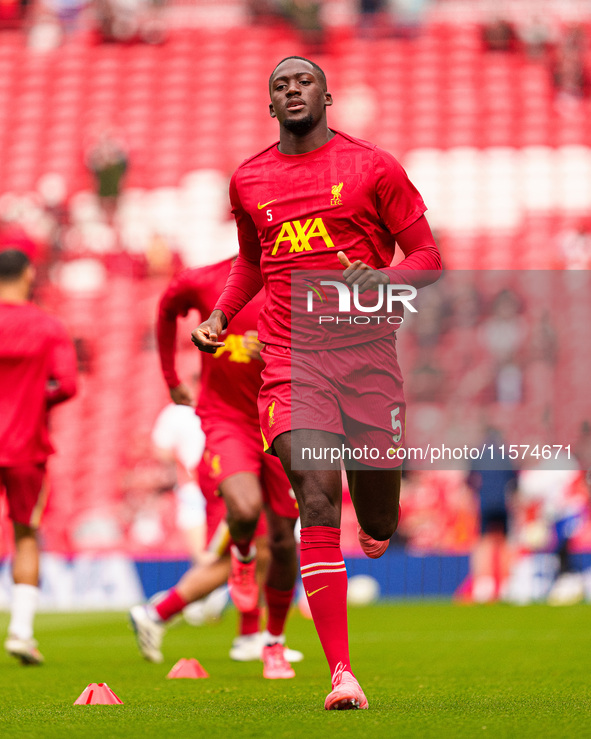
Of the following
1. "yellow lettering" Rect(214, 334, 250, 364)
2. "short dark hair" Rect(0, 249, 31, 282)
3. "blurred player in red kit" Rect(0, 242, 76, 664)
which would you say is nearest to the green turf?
"blurred player in red kit" Rect(0, 242, 76, 664)

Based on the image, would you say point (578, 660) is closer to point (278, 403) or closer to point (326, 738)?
point (278, 403)

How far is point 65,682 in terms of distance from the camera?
227 inches

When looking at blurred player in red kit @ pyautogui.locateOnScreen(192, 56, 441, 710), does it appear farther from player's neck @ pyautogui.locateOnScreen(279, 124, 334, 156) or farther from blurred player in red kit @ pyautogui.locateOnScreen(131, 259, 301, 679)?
blurred player in red kit @ pyautogui.locateOnScreen(131, 259, 301, 679)

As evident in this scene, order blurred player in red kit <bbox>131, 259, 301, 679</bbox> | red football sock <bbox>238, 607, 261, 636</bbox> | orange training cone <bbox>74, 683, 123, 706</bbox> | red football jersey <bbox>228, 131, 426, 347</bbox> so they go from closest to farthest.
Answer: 1. red football jersey <bbox>228, 131, 426, 347</bbox>
2. orange training cone <bbox>74, 683, 123, 706</bbox>
3. blurred player in red kit <bbox>131, 259, 301, 679</bbox>
4. red football sock <bbox>238, 607, 261, 636</bbox>

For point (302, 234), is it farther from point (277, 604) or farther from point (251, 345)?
point (277, 604)

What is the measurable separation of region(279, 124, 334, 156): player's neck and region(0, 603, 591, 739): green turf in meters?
2.02

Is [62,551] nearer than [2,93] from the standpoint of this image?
Yes

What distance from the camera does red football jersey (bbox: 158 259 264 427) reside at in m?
6.38

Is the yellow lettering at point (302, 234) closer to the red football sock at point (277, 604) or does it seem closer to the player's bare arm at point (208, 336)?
the player's bare arm at point (208, 336)

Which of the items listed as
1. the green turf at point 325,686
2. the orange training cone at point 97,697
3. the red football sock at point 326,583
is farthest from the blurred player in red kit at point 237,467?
the red football sock at point 326,583

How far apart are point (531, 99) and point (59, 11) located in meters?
8.84

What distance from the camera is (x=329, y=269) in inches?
177

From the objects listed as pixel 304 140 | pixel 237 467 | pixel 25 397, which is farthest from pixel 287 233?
pixel 25 397

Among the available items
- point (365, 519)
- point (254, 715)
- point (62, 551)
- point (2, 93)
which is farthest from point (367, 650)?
point (2, 93)
